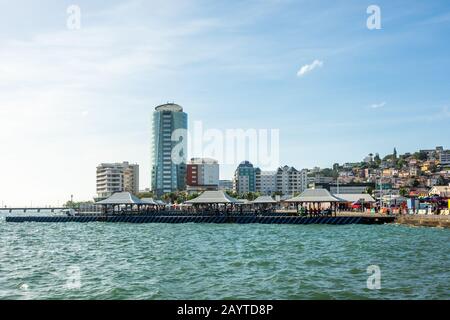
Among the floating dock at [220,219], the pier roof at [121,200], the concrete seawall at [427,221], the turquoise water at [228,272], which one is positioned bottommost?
the floating dock at [220,219]

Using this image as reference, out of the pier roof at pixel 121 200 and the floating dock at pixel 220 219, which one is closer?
the floating dock at pixel 220 219

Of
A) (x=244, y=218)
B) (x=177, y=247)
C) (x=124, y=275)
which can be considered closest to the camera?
(x=124, y=275)

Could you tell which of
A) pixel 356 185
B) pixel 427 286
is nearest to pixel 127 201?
pixel 427 286

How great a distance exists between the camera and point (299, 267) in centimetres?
2492

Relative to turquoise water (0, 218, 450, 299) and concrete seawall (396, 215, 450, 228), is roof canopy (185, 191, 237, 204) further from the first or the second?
turquoise water (0, 218, 450, 299)

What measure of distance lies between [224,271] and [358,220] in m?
52.4

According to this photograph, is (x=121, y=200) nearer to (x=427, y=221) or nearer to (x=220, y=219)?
(x=220, y=219)
